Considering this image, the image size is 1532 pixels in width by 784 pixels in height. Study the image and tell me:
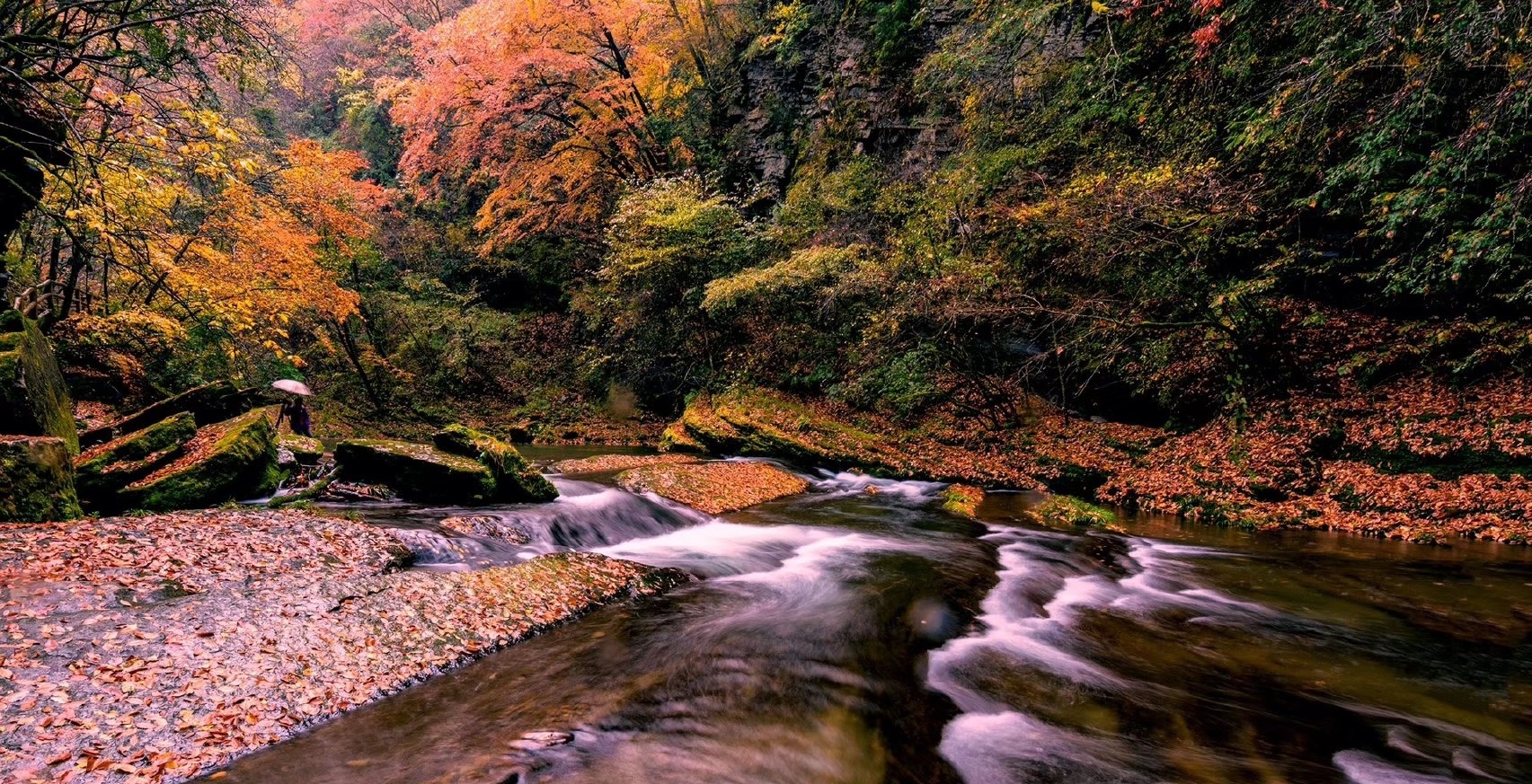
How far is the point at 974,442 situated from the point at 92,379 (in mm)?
16015

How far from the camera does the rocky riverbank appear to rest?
9.22ft

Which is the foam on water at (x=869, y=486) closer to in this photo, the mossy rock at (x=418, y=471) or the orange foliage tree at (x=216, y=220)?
Result: the mossy rock at (x=418, y=471)

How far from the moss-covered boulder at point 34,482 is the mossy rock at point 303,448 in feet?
12.5

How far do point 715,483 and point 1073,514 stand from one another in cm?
538

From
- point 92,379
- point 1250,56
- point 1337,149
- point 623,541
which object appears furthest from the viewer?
point 92,379

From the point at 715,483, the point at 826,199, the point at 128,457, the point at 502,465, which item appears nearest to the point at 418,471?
the point at 502,465

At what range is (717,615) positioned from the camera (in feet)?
18.1

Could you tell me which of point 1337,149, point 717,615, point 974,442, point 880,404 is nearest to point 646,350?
point 880,404

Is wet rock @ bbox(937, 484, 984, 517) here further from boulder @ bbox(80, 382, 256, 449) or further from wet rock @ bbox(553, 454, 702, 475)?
boulder @ bbox(80, 382, 256, 449)

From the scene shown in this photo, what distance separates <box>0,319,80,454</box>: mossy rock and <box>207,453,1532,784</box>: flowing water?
3004 millimetres

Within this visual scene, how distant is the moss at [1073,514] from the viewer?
28.3 ft

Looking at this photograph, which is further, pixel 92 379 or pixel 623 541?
pixel 92 379

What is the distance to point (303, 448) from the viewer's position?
30.9ft

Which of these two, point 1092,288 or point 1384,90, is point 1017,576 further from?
point 1384,90
